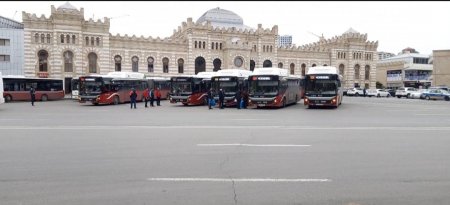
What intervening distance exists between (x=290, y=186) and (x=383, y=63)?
317ft

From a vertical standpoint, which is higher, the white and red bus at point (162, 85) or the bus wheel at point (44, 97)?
the white and red bus at point (162, 85)

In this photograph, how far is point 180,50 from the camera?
202 feet

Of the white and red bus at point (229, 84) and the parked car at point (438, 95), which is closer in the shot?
the white and red bus at point (229, 84)

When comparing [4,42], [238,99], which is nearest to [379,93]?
[238,99]

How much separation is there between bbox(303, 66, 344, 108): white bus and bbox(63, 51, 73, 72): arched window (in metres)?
37.0

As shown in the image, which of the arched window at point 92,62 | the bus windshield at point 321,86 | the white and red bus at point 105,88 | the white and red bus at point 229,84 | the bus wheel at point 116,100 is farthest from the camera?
the arched window at point 92,62

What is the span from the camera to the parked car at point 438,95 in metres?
46.4

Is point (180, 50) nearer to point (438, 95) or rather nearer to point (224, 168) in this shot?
point (438, 95)

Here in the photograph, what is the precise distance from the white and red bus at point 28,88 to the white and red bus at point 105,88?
8.58 metres

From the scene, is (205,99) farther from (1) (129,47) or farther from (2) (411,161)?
(1) (129,47)

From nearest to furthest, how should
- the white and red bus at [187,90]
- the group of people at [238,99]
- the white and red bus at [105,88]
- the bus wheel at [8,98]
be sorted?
the group of people at [238,99] → the white and red bus at [187,90] → the white and red bus at [105,88] → the bus wheel at [8,98]

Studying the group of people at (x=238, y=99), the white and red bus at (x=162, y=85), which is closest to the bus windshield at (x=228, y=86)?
the group of people at (x=238, y=99)

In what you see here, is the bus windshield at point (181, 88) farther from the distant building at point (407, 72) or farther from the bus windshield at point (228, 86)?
the distant building at point (407, 72)

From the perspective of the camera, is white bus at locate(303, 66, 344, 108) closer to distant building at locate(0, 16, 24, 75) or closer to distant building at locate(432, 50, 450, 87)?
distant building at locate(0, 16, 24, 75)
